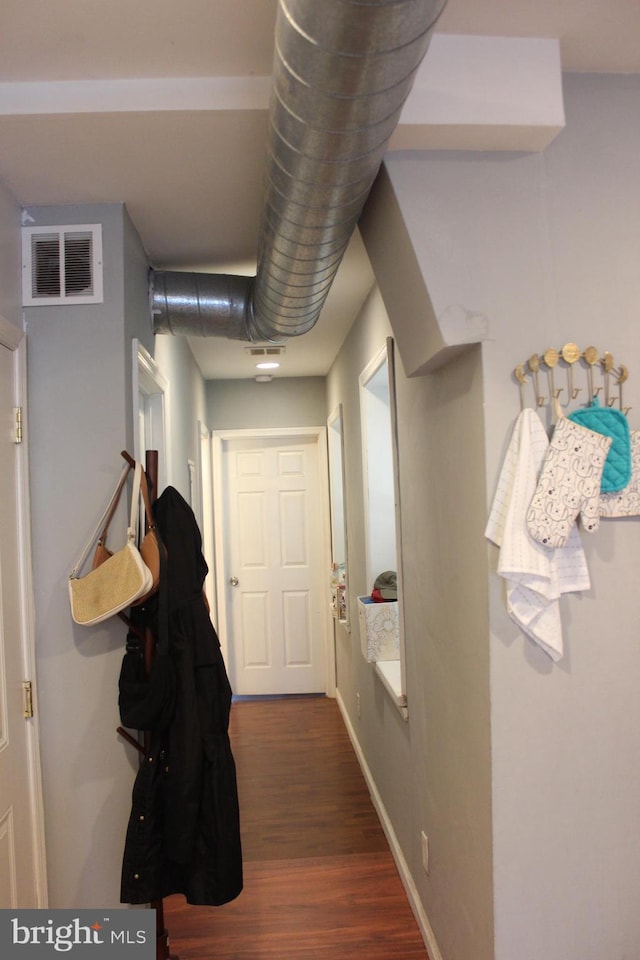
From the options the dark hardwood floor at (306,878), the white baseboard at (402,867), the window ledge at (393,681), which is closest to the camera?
the white baseboard at (402,867)

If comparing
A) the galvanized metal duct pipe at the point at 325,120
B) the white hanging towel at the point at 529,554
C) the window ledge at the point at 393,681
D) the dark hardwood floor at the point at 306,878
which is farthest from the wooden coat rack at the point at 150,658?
the white hanging towel at the point at 529,554

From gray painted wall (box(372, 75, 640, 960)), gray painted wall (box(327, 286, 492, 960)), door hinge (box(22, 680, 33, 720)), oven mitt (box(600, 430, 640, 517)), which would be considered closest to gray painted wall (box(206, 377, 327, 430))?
gray painted wall (box(327, 286, 492, 960))

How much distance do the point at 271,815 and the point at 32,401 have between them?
2282mm

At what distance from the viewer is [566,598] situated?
1558 millimetres

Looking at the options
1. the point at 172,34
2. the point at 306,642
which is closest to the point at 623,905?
the point at 172,34

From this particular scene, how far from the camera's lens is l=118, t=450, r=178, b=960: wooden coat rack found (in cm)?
195

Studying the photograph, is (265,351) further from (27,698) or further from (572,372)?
(572,372)

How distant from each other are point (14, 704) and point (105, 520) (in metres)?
0.56

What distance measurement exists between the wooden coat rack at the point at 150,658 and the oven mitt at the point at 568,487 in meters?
1.12

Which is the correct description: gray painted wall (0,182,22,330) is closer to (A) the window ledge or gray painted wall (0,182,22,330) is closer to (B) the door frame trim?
(A) the window ledge

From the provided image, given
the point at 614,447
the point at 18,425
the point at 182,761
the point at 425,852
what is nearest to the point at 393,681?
the point at 425,852

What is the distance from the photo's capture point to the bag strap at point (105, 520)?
6.42 feet

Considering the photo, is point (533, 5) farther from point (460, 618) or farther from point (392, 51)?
point (460, 618)

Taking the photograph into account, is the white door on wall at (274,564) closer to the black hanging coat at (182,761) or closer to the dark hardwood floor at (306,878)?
the dark hardwood floor at (306,878)
